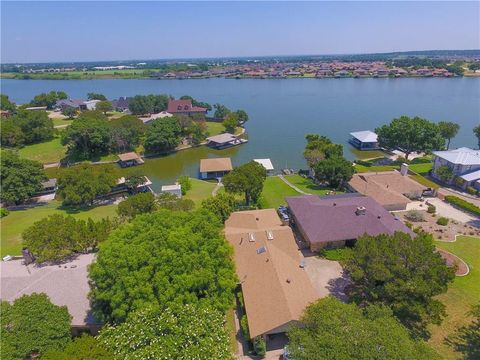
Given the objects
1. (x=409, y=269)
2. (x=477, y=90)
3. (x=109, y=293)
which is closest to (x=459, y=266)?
(x=409, y=269)

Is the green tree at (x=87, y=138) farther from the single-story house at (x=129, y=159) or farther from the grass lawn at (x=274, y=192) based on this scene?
the grass lawn at (x=274, y=192)

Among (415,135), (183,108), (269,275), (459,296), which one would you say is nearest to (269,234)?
(269,275)

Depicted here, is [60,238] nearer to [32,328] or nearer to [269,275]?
[32,328]

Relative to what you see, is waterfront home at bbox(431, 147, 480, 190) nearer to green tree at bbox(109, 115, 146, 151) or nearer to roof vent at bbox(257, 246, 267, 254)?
roof vent at bbox(257, 246, 267, 254)

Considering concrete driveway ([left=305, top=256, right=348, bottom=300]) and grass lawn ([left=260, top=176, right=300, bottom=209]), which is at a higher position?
concrete driveway ([left=305, top=256, right=348, bottom=300])

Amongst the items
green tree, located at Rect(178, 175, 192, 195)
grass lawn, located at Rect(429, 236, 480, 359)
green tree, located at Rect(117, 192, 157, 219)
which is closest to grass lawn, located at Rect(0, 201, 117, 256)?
green tree, located at Rect(117, 192, 157, 219)

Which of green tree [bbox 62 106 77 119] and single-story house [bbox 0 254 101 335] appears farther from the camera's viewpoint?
green tree [bbox 62 106 77 119]

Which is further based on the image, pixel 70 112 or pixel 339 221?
pixel 70 112
